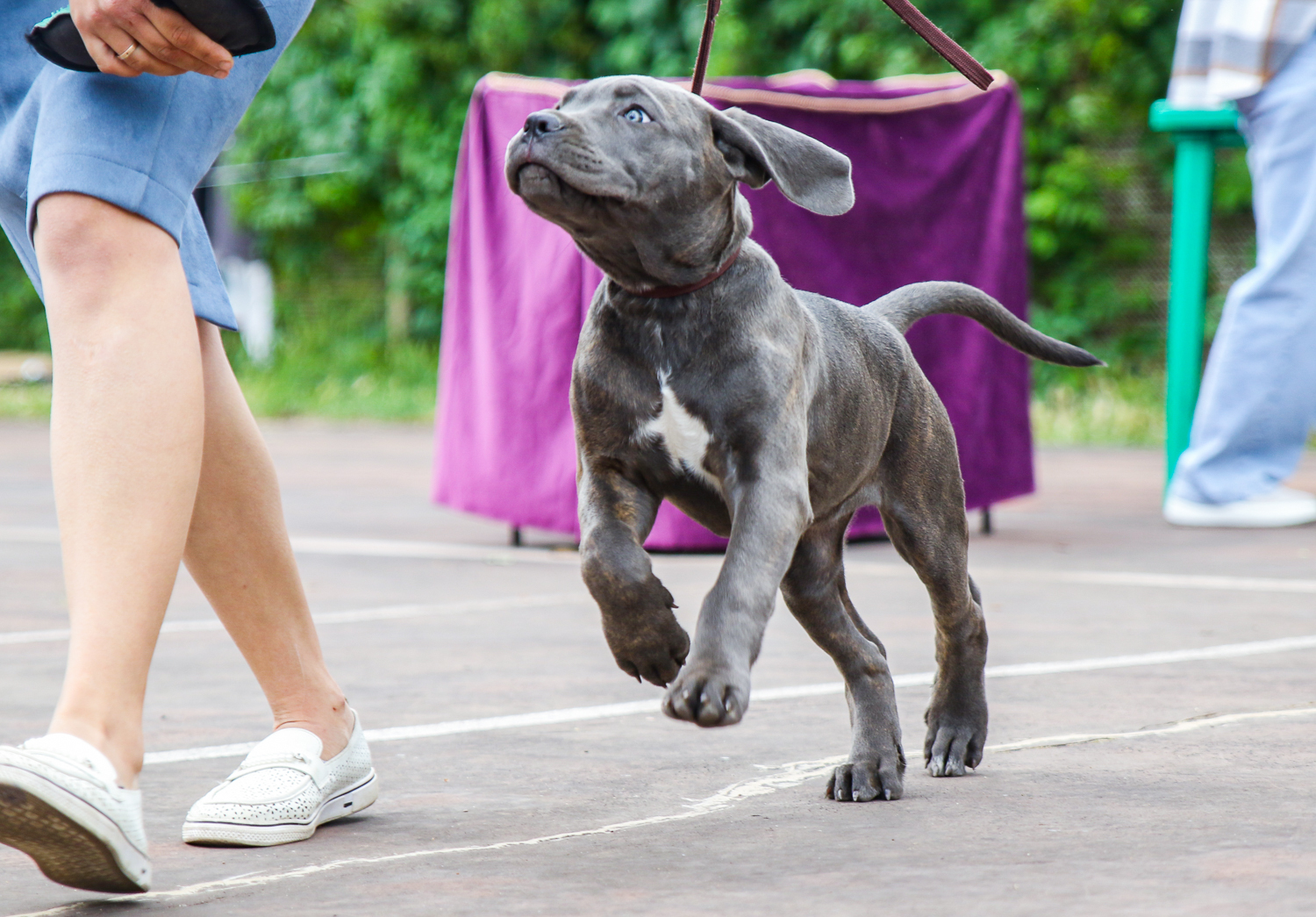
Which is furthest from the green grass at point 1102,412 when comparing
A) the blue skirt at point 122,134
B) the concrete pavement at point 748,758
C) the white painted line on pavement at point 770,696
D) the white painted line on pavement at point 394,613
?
the blue skirt at point 122,134

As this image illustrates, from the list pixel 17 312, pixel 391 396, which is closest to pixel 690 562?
pixel 391 396

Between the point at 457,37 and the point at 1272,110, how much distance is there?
995 centimetres

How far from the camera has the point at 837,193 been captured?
2533mm

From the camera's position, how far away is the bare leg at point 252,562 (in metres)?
2.50

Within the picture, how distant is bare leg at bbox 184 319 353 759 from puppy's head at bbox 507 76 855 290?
572 mm

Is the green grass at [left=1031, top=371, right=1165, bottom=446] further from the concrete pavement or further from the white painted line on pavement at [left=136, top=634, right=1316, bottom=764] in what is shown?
the white painted line on pavement at [left=136, top=634, right=1316, bottom=764]

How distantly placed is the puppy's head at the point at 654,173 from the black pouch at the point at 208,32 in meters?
0.39

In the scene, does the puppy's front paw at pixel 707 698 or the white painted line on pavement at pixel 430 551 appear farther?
the white painted line on pavement at pixel 430 551

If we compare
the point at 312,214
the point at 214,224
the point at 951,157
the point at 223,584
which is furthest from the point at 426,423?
the point at 223,584

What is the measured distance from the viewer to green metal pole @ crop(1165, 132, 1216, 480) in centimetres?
687

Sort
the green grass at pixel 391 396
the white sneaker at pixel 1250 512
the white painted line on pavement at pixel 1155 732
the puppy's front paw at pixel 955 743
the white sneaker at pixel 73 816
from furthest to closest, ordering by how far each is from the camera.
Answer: the green grass at pixel 391 396
the white sneaker at pixel 1250 512
the white painted line on pavement at pixel 1155 732
the puppy's front paw at pixel 955 743
the white sneaker at pixel 73 816

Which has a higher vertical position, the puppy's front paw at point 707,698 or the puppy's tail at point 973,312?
the puppy's tail at point 973,312

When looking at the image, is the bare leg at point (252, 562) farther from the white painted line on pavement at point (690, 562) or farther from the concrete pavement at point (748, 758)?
the white painted line on pavement at point (690, 562)

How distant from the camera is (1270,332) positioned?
21.0 ft
